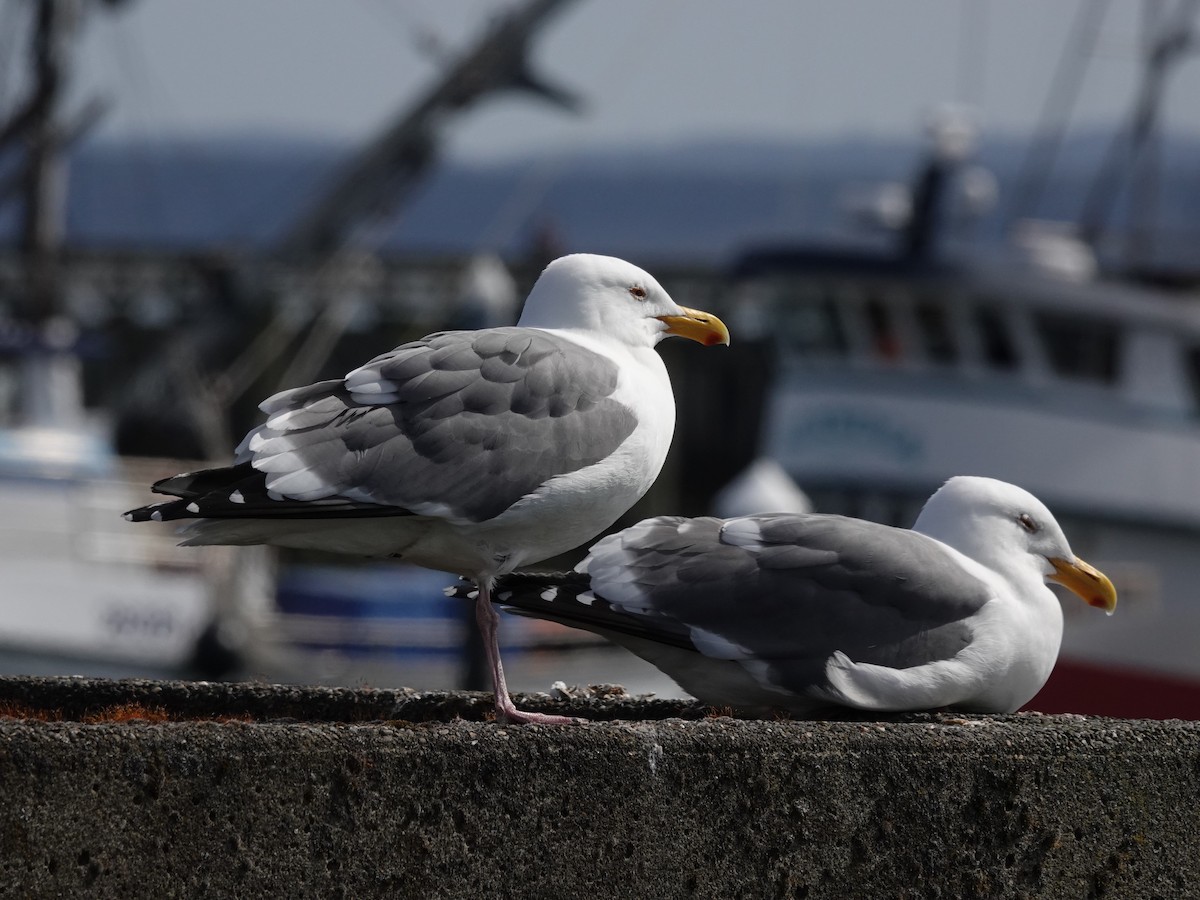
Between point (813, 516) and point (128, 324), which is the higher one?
point (813, 516)

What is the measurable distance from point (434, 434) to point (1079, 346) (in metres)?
14.1

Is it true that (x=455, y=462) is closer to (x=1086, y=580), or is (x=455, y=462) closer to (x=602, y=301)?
(x=602, y=301)

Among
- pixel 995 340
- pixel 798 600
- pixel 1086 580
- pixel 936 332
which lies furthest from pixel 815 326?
pixel 798 600

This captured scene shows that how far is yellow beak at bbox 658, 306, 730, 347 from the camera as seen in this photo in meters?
4.09

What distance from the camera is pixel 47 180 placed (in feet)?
73.2

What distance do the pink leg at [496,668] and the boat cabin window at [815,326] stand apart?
561 inches

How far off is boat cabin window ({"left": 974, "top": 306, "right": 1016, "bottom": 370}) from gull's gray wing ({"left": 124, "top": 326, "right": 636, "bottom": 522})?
1370 centimetres

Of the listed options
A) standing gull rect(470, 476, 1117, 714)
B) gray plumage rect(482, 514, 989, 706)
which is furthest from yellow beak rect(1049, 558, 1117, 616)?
gray plumage rect(482, 514, 989, 706)

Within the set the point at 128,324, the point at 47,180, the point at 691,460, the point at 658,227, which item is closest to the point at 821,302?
the point at 47,180

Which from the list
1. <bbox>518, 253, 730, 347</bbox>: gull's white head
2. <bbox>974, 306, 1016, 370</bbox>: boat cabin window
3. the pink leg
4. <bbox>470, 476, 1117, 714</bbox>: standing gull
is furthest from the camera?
<bbox>974, 306, 1016, 370</bbox>: boat cabin window

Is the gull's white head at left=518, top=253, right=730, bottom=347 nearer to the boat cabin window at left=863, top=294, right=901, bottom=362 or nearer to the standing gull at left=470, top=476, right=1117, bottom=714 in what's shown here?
the standing gull at left=470, top=476, right=1117, bottom=714

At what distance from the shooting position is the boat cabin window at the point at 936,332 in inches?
679

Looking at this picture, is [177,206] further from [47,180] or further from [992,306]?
[992,306]

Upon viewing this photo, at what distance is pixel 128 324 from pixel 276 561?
10366 millimetres
